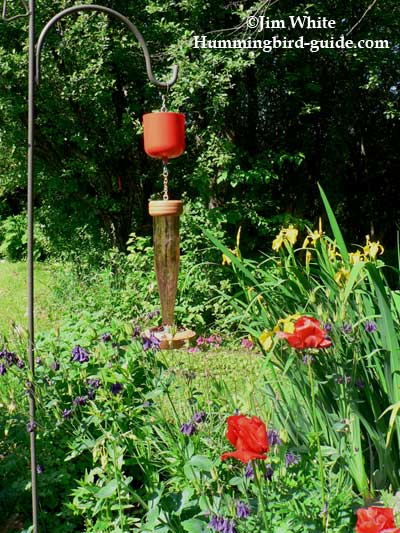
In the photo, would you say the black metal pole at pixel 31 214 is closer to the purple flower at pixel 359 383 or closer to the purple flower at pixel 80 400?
the purple flower at pixel 80 400

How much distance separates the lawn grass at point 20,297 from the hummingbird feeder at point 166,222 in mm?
2961

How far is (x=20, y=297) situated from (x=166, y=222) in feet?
18.0

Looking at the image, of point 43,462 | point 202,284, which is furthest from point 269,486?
point 202,284

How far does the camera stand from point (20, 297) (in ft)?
23.9

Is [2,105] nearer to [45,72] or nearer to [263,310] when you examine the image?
[45,72]

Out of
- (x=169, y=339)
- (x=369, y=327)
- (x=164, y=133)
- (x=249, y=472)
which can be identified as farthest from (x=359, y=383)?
(x=164, y=133)

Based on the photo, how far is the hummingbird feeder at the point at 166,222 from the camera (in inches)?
90.4

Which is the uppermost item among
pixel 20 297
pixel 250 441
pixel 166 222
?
pixel 166 222

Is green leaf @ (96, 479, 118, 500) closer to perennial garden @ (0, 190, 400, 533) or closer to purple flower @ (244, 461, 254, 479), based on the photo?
perennial garden @ (0, 190, 400, 533)

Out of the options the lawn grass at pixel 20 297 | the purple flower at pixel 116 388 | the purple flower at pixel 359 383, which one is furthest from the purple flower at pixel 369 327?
the lawn grass at pixel 20 297

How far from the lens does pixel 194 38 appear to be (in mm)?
5051

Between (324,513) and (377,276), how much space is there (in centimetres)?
72

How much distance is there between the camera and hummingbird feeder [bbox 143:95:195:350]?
2297 millimetres

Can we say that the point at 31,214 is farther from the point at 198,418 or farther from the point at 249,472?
the point at 249,472
